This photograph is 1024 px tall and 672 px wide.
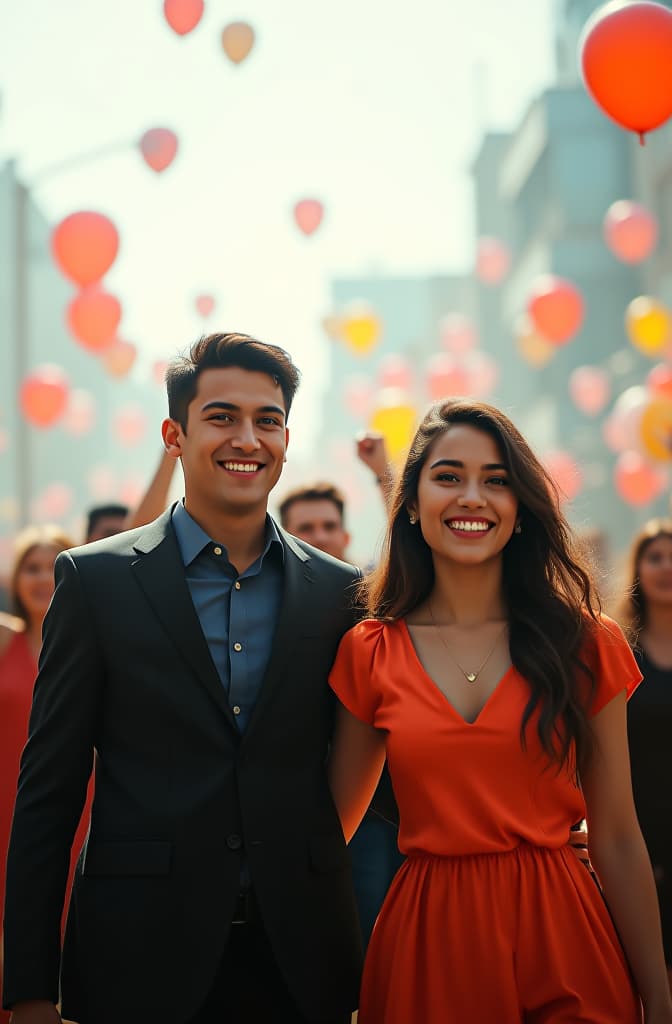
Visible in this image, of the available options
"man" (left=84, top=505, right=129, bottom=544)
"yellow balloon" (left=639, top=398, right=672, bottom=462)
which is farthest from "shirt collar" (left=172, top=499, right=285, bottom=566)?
"yellow balloon" (left=639, top=398, right=672, bottom=462)

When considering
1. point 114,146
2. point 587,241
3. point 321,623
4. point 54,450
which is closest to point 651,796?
point 321,623

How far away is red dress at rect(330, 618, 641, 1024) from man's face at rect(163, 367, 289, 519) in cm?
52

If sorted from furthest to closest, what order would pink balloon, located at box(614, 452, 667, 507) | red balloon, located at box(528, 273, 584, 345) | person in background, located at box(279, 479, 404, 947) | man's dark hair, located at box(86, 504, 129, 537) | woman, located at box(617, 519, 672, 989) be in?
pink balloon, located at box(614, 452, 667, 507) → red balloon, located at box(528, 273, 584, 345) → man's dark hair, located at box(86, 504, 129, 537) → woman, located at box(617, 519, 672, 989) → person in background, located at box(279, 479, 404, 947)

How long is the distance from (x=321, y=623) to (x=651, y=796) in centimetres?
190

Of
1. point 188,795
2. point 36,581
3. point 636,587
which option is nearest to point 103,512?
point 36,581

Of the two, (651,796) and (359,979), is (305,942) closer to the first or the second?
(359,979)

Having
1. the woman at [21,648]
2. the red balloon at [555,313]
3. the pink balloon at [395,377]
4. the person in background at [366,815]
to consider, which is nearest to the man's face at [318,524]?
the person in background at [366,815]

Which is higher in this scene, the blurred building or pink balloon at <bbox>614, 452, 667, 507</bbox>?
the blurred building

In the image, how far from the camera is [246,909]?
2785 millimetres

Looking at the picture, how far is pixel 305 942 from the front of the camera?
2805 mm

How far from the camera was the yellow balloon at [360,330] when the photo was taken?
1352 centimetres

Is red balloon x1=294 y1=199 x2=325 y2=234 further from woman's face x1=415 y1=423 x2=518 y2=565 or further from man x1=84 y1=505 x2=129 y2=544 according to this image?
woman's face x1=415 y1=423 x2=518 y2=565

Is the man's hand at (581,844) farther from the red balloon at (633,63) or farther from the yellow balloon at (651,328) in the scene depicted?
the yellow balloon at (651,328)

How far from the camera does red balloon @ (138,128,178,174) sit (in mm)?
8570
